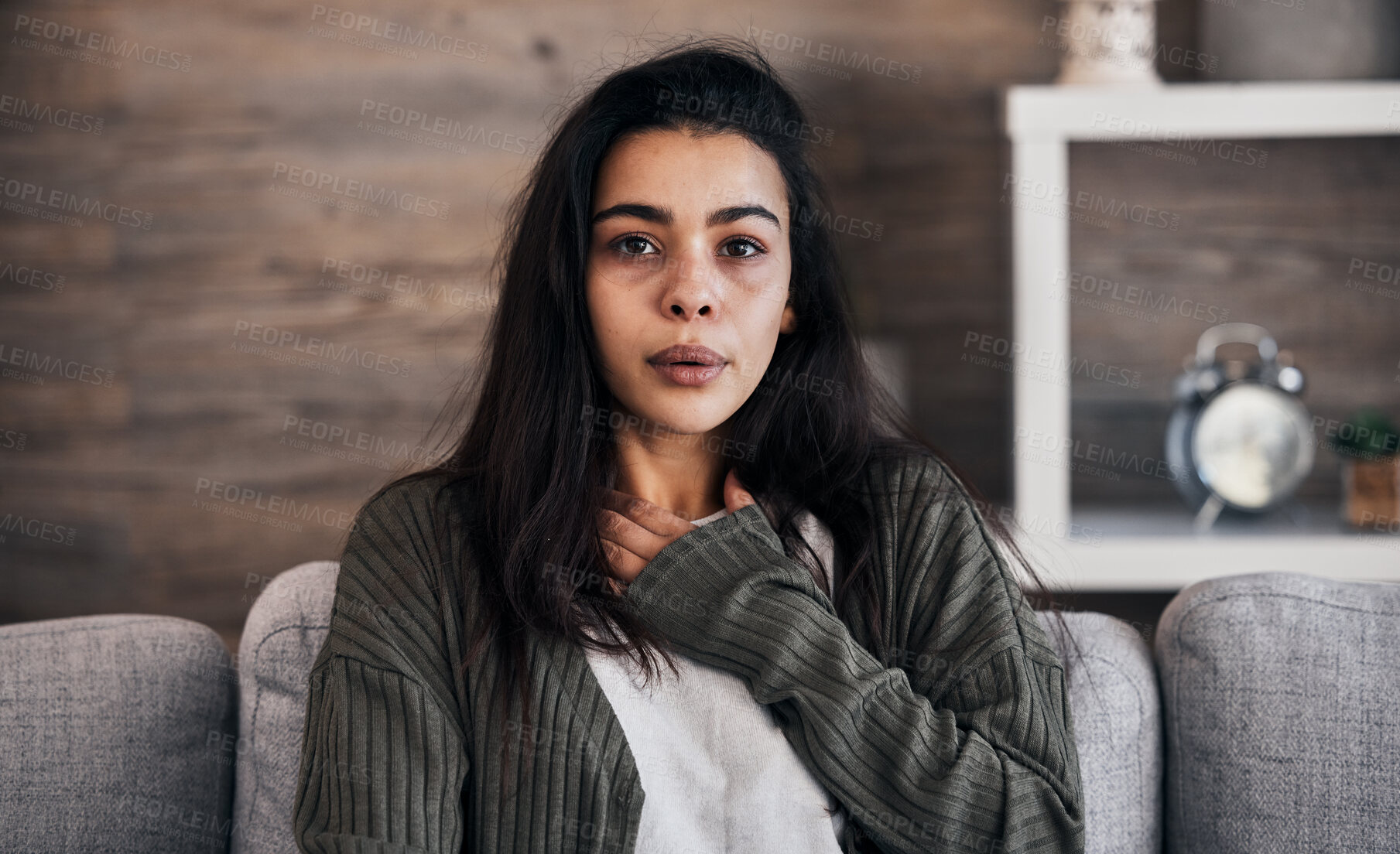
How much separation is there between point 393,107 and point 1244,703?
5.29 ft

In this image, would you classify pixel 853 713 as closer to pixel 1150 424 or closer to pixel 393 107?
pixel 1150 424

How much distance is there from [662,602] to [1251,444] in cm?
113

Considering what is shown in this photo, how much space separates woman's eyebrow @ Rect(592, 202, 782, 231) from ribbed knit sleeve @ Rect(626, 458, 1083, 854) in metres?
0.28

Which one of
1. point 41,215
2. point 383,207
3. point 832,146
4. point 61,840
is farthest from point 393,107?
point 61,840

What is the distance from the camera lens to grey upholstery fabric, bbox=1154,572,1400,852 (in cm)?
104

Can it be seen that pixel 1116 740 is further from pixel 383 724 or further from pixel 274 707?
pixel 274 707

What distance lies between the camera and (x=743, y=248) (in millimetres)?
1076

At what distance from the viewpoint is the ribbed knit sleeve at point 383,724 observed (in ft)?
2.93
